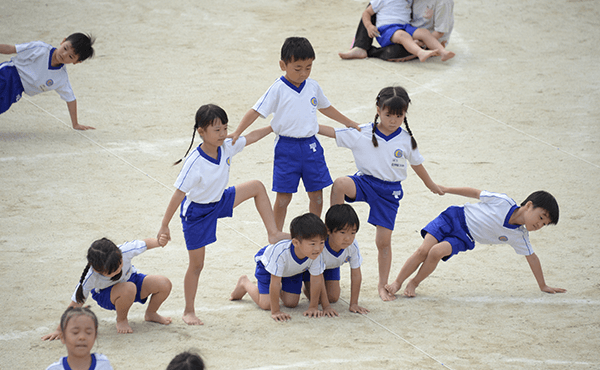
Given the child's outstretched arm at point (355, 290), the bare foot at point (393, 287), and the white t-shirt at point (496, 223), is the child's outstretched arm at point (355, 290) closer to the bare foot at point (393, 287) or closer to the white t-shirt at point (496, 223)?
the bare foot at point (393, 287)

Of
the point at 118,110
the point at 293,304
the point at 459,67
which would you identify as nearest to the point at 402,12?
the point at 459,67

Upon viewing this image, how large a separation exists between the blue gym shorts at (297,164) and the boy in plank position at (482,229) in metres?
0.97

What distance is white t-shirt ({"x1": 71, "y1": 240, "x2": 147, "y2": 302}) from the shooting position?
4234mm

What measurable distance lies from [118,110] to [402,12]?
4.84 meters

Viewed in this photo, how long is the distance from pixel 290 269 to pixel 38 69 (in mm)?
4425

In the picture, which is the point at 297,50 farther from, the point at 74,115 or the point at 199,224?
the point at 74,115

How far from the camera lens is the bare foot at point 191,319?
4543 mm

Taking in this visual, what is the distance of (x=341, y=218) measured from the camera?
452 centimetres

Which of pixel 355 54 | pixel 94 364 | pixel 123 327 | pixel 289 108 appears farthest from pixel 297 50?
pixel 355 54

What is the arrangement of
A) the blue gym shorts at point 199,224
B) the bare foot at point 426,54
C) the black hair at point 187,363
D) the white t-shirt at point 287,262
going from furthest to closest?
the bare foot at point 426,54 → the white t-shirt at point 287,262 → the blue gym shorts at point 199,224 → the black hair at point 187,363

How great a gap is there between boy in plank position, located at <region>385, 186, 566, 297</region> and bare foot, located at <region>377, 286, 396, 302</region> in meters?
0.03

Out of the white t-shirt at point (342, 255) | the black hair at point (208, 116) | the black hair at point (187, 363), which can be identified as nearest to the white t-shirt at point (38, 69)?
the black hair at point (208, 116)

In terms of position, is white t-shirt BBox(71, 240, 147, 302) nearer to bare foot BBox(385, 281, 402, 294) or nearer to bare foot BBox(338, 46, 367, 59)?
bare foot BBox(385, 281, 402, 294)

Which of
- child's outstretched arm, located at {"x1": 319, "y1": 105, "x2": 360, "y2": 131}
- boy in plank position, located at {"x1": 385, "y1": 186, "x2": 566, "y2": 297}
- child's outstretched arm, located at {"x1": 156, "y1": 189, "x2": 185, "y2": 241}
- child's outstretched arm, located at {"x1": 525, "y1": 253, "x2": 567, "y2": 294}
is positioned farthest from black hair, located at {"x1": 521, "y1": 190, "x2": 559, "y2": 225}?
child's outstretched arm, located at {"x1": 156, "y1": 189, "x2": 185, "y2": 241}
